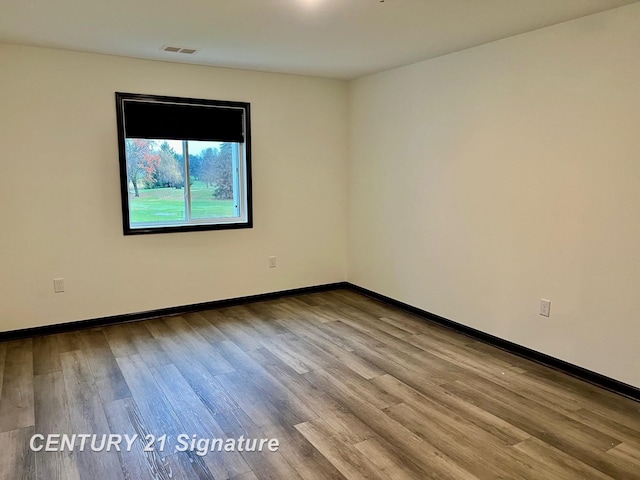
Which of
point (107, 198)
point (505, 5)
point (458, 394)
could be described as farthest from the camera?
point (107, 198)

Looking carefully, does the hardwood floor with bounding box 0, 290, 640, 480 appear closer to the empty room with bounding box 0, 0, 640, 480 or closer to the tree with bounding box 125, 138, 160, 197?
the empty room with bounding box 0, 0, 640, 480

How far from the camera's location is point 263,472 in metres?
2.19

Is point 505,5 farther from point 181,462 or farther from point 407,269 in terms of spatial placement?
point 181,462

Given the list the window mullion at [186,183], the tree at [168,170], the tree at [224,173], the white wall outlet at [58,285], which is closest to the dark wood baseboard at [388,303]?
the white wall outlet at [58,285]

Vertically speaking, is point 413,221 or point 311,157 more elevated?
point 311,157

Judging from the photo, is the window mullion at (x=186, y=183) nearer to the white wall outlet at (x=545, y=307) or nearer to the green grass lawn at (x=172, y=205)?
the green grass lawn at (x=172, y=205)

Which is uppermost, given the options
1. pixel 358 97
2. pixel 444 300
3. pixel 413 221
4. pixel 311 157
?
pixel 358 97

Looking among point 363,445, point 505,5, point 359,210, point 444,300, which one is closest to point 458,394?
point 363,445

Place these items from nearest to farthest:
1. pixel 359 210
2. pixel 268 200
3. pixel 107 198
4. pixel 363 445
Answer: pixel 363 445 < pixel 107 198 < pixel 268 200 < pixel 359 210

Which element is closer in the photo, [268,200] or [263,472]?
[263,472]

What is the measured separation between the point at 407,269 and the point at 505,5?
2.59 meters

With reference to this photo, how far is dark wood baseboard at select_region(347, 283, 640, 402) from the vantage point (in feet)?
9.73

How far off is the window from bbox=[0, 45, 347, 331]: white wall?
0.10 m

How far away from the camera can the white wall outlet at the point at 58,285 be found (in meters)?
4.01
